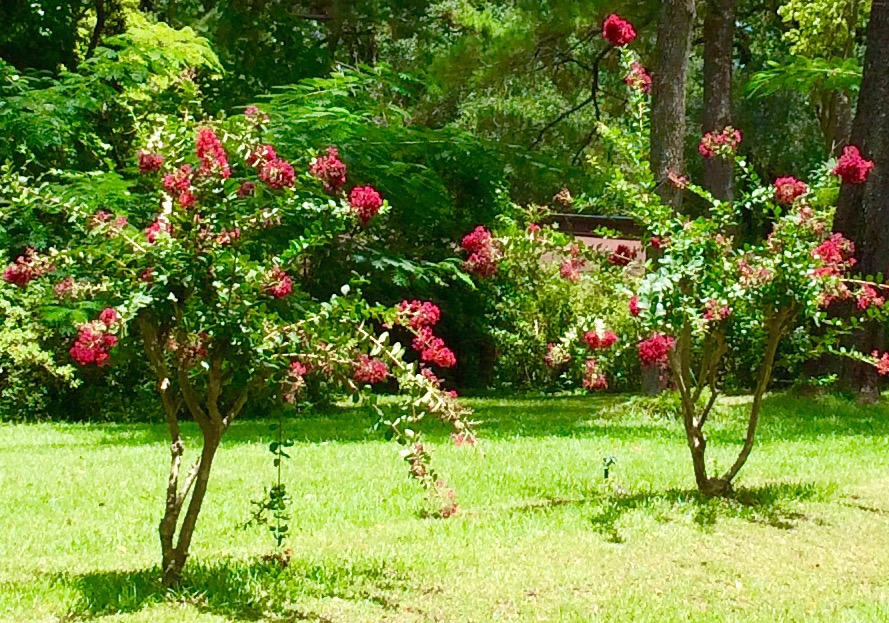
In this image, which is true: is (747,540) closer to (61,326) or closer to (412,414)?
(412,414)

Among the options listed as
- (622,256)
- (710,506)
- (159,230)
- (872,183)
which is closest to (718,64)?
(872,183)

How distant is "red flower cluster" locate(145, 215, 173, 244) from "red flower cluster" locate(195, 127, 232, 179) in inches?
11.2

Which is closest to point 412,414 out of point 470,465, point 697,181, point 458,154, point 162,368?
point 162,368

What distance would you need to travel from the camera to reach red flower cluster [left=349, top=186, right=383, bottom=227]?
15.7ft

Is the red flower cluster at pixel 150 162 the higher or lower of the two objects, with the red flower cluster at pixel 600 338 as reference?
higher

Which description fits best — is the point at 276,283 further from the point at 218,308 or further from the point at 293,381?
the point at 293,381

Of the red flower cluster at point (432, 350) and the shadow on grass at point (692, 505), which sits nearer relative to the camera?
the red flower cluster at point (432, 350)

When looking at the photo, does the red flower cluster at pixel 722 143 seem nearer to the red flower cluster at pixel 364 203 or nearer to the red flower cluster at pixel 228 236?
the red flower cluster at pixel 364 203

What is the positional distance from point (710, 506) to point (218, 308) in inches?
135

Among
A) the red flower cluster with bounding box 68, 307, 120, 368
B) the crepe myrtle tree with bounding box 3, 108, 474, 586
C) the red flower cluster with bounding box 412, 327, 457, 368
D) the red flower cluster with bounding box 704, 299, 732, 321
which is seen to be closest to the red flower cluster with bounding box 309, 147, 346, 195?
the crepe myrtle tree with bounding box 3, 108, 474, 586

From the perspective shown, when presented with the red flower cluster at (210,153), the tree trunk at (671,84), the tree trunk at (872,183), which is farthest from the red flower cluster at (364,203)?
the tree trunk at (872,183)

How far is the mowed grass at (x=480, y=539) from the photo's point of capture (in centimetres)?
452

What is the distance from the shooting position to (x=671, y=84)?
40.3 ft

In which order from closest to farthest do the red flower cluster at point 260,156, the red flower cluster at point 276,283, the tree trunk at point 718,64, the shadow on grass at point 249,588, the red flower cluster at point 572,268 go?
the shadow on grass at point 249,588 → the red flower cluster at point 276,283 → the red flower cluster at point 260,156 → the red flower cluster at point 572,268 → the tree trunk at point 718,64
